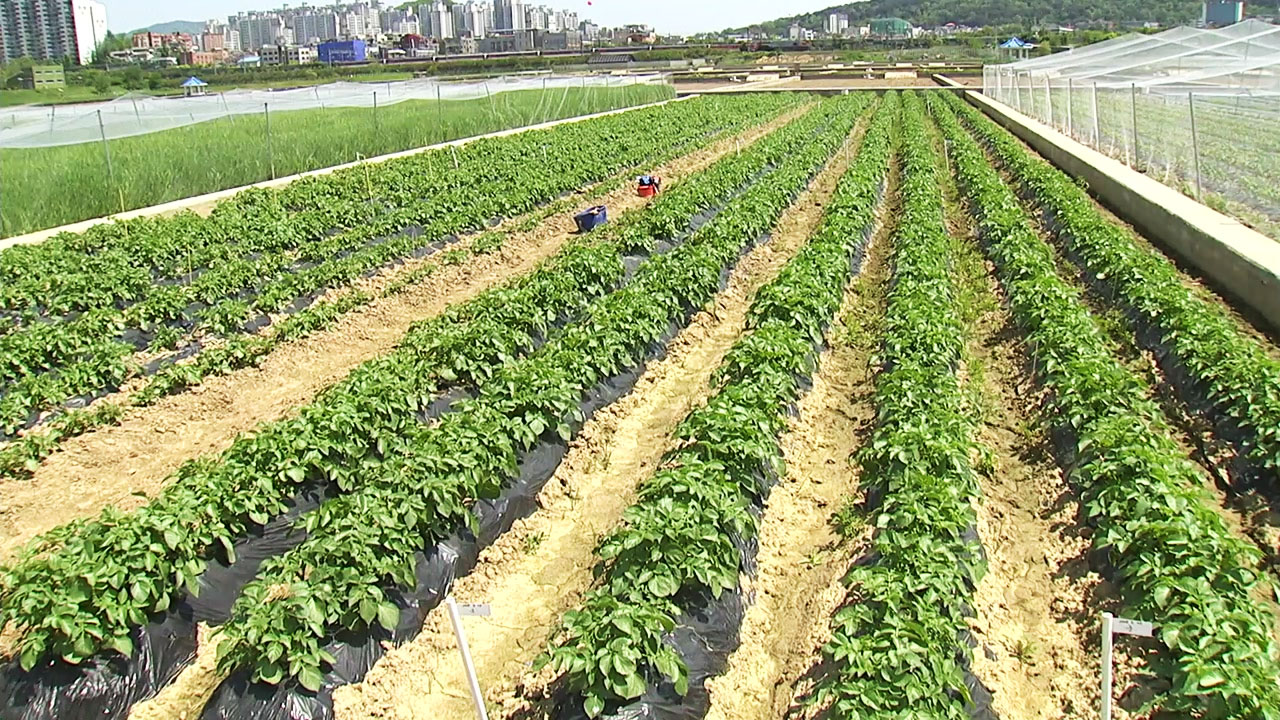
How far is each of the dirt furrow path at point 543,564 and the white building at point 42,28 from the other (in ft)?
570

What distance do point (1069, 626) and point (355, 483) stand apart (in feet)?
15.9

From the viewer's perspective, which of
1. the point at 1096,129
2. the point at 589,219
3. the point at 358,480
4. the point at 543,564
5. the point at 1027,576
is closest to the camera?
the point at 1027,576

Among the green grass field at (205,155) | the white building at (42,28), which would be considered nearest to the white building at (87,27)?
the white building at (42,28)

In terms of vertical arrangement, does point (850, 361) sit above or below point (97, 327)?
below

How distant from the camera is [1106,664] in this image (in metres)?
3.66

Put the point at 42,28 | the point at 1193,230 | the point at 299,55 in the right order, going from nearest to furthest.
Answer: the point at 1193,230 < the point at 42,28 < the point at 299,55

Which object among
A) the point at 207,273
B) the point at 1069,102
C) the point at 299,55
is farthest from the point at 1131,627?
the point at 299,55

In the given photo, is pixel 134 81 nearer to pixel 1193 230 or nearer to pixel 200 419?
pixel 200 419

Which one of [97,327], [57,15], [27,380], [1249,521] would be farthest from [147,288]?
[57,15]

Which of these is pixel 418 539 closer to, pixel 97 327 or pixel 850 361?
pixel 850 361

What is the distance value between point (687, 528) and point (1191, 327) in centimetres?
617

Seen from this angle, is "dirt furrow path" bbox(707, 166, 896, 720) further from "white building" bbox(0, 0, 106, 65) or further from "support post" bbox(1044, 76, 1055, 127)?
"white building" bbox(0, 0, 106, 65)

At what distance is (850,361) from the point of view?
9.96 m

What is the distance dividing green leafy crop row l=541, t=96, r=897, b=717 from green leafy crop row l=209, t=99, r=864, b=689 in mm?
1004
